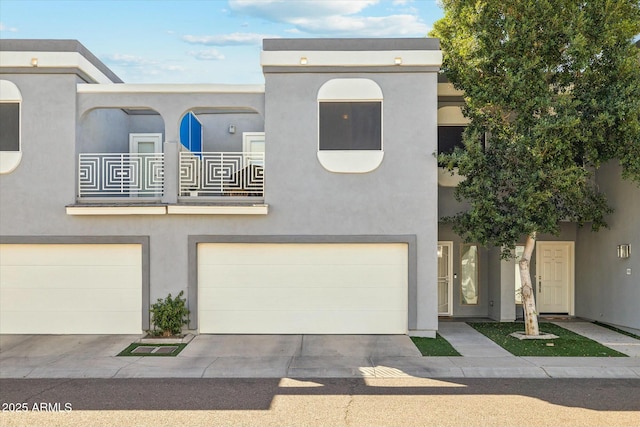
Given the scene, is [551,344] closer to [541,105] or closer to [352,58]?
[541,105]

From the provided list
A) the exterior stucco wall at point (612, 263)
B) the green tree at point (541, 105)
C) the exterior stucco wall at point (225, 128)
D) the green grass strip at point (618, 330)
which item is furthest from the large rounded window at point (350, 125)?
the green grass strip at point (618, 330)

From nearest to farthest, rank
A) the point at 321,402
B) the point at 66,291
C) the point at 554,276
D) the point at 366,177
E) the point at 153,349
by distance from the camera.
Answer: the point at 321,402, the point at 153,349, the point at 366,177, the point at 66,291, the point at 554,276

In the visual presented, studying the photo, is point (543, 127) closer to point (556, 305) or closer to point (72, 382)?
point (556, 305)

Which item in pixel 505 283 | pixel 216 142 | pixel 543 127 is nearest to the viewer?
pixel 543 127

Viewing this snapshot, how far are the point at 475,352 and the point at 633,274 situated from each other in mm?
4800

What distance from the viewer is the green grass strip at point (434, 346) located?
32.2 feet

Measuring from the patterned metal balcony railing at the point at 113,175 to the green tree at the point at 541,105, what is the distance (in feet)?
21.8

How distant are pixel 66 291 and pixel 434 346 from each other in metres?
8.09

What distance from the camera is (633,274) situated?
11812 millimetres

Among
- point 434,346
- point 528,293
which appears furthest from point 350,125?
point 528,293

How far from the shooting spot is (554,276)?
1453 cm

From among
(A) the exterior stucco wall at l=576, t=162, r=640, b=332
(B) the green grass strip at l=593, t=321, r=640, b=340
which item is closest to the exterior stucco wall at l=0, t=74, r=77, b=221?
(A) the exterior stucco wall at l=576, t=162, r=640, b=332

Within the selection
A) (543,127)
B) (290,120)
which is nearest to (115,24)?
(290,120)

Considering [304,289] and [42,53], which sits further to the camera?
[304,289]
